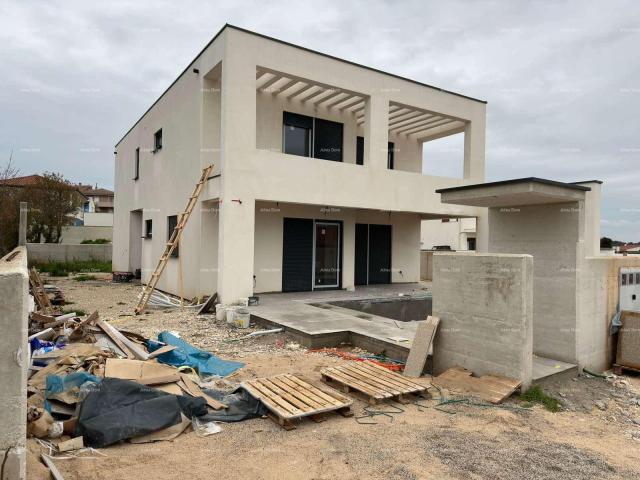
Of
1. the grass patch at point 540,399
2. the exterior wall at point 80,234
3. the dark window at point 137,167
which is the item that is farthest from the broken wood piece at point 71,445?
the exterior wall at point 80,234

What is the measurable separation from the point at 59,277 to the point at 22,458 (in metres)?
20.4

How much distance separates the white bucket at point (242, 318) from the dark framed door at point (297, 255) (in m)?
3.62

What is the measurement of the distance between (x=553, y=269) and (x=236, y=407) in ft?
17.2

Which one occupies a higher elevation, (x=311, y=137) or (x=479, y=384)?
(x=311, y=137)

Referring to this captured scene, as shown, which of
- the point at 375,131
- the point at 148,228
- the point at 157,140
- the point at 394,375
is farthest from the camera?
the point at 148,228

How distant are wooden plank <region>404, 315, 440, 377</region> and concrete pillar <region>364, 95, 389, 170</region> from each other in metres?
6.85

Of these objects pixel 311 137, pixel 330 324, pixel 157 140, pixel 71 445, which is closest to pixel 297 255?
pixel 311 137

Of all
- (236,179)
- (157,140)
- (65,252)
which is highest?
(157,140)

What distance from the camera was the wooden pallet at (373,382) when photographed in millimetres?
5172

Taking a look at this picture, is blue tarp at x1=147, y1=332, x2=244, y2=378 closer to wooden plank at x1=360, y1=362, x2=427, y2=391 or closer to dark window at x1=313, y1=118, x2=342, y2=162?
wooden plank at x1=360, y1=362, x2=427, y2=391

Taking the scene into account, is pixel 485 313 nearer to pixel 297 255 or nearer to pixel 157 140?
pixel 297 255

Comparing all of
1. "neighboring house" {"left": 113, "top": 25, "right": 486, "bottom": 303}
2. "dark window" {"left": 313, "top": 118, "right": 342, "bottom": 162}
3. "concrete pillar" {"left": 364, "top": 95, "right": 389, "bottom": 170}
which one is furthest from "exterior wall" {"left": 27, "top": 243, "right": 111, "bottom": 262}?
"concrete pillar" {"left": 364, "top": 95, "right": 389, "bottom": 170}

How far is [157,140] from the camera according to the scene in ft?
52.9

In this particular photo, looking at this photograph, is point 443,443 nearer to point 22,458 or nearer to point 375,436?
point 375,436
